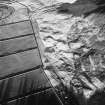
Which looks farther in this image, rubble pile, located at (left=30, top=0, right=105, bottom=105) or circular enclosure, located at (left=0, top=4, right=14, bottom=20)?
circular enclosure, located at (left=0, top=4, right=14, bottom=20)

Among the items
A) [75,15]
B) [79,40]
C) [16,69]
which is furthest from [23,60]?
[75,15]

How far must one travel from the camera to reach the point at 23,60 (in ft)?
9.89

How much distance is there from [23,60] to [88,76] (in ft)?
3.38

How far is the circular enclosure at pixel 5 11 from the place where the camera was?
428cm

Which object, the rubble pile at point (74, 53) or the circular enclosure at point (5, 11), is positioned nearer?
the rubble pile at point (74, 53)

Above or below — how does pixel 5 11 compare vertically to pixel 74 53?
above

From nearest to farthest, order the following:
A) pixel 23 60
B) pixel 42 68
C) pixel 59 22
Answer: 1. pixel 42 68
2. pixel 23 60
3. pixel 59 22

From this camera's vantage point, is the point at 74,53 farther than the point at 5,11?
No

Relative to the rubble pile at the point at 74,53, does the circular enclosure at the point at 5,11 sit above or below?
above

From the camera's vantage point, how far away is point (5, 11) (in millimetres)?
4441

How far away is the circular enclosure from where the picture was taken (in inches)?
168

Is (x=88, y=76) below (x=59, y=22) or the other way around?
below

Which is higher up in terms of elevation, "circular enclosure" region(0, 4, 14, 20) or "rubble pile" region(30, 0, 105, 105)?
"circular enclosure" region(0, 4, 14, 20)

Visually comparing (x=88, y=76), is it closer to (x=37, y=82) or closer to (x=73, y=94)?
(x=73, y=94)
